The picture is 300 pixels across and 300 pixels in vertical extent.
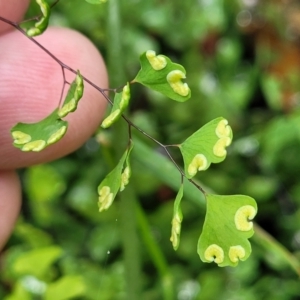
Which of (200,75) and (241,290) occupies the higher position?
(200,75)

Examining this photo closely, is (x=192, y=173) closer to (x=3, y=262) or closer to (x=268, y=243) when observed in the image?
(x=268, y=243)

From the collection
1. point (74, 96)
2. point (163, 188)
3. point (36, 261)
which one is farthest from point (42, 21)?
point (163, 188)

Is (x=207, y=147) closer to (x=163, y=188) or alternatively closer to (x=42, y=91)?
(x=42, y=91)

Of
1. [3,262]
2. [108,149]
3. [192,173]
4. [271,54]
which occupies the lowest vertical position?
[3,262]

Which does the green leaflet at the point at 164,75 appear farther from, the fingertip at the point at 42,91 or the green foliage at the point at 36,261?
the green foliage at the point at 36,261

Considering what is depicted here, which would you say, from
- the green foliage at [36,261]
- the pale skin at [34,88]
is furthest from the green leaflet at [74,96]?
the green foliage at [36,261]

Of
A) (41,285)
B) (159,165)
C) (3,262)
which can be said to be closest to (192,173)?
(159,165)

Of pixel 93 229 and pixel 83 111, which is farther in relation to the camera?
pixel 93 229
